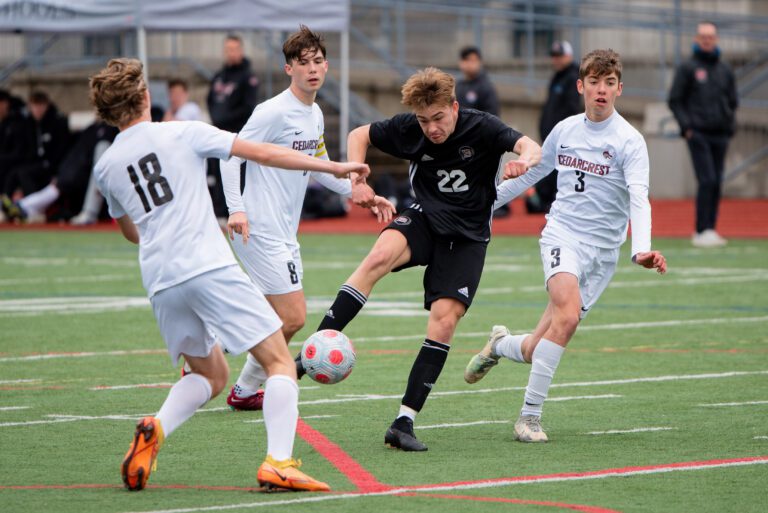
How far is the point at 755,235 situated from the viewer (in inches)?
858

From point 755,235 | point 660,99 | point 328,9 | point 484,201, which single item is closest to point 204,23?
point 328,9

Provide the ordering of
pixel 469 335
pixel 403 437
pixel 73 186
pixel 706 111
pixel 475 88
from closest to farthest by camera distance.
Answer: pixel 403 437
pixel 469 335
pixel 706 111
pixel 475 88
pixel 73 186

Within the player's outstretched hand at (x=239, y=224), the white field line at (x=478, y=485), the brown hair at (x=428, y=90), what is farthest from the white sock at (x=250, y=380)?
the white field line at (x=478, y=485)

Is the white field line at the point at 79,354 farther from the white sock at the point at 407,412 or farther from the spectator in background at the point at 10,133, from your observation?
the spectator in background at the point at 10,133

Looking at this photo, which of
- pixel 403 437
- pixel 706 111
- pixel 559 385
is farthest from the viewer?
pixel 706 111

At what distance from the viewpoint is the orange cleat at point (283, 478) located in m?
6.63

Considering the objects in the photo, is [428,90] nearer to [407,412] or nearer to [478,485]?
[407,412]

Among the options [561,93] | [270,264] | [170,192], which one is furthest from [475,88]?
[170,192]

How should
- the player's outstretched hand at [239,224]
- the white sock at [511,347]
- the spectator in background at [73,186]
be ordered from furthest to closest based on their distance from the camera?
the spectator in background at [73,186] < the white sock at [511,347] < the player's outstretched hand at [239,224]

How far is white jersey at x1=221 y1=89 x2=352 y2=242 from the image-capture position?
938 cm

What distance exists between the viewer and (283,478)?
6625mm

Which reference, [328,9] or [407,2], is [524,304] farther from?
[407,2]

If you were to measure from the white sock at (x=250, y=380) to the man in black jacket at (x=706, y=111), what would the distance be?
37.3ft

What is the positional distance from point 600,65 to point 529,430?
7.06ft
